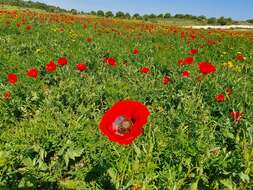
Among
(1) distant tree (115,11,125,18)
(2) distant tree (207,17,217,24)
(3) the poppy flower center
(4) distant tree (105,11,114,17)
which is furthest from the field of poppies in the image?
(2) distant tree (207,17,217,24)

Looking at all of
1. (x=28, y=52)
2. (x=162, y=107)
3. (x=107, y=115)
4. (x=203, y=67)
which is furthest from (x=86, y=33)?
(x=107, y=115)

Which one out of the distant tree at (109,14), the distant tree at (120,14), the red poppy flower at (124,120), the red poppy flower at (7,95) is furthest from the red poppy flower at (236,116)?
the distant tree at (109,14)

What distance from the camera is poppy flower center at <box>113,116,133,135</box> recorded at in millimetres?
2459

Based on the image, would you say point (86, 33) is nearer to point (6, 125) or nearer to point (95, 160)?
point (6, 125)

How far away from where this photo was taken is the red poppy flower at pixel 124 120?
2.39 metres

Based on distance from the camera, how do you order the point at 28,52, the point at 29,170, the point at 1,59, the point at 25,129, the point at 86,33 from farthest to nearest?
the point at 86,33, the point at 28,52, the point at 1,59, the point at 25,129, the point at 29,170

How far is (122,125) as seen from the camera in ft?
8.10

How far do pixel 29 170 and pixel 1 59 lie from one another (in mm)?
5918

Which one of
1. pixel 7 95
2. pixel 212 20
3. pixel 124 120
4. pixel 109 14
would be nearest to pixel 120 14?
pixel 109 14

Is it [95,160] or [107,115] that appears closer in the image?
[107,115]

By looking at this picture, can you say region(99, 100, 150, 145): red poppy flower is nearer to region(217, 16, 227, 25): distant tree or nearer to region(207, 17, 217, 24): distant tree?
region(207, 17, 217, 24): distant tree

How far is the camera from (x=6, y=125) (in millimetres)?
5648

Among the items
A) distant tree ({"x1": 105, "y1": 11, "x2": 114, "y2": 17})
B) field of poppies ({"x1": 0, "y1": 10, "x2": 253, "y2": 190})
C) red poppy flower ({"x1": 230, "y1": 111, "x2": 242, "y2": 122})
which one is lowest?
distant tree ({"x1": 105, "y1": 11, "x2": 114, "y2": 17})

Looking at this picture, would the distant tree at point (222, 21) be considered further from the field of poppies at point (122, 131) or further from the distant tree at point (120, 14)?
the field of poppies at point (122, 131)
